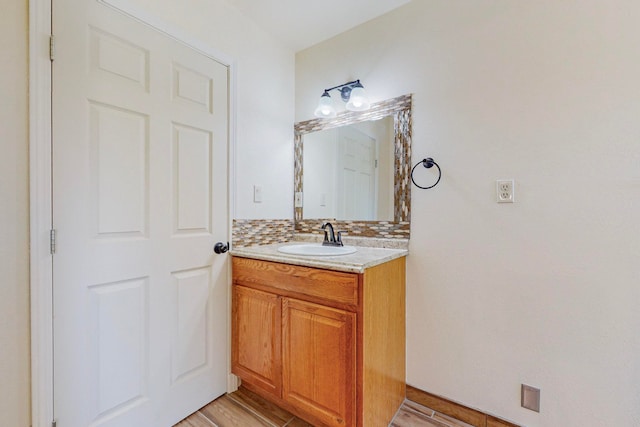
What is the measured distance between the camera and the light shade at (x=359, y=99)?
1.78 metres

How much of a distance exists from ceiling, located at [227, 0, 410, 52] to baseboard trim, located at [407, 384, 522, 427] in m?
2.30

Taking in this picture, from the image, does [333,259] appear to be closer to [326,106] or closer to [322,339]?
[322,339]

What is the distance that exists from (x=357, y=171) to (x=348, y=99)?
489mm

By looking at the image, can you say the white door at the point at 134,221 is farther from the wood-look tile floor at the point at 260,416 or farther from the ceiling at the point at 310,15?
the ceiling at the point at 310,15

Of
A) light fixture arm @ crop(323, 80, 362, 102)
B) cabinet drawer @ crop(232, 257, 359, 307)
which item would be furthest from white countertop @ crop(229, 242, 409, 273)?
light fixture arm @ crop(323, 80, 362, 102)

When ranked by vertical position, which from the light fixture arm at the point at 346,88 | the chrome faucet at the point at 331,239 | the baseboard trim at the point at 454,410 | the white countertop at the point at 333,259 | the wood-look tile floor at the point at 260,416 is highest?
the light fixture arm at the point at 346,88

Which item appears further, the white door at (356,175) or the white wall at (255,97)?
the white door at (356,175)

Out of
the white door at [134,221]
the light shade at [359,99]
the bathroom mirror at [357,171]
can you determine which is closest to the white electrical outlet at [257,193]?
the white door at [134,221]

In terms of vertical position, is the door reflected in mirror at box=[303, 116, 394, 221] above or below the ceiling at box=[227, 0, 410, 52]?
below

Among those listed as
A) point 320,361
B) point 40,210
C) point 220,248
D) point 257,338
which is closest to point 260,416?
point 257,338

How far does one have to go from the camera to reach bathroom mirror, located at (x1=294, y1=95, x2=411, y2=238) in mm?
1682

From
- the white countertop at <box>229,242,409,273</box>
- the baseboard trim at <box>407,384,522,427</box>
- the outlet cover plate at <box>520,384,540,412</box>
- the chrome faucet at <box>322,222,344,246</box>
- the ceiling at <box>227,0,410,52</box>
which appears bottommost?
the baseboard trim at <box>407,384,522,427</box>

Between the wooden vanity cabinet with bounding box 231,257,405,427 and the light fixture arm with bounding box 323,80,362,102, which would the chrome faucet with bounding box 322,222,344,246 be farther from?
the light fixture arm with bounding box 323,80,362,102

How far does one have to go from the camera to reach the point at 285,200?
6.92 ft
